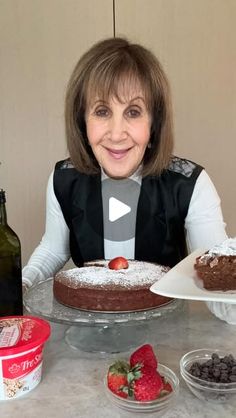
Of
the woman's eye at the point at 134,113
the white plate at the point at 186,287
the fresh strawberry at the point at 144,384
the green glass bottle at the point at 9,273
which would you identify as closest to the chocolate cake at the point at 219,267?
the white plate at the point at 186,287

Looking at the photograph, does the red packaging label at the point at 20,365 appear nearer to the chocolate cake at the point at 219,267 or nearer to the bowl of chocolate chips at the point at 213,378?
the bowl of chocolate chips at the point at 213,378

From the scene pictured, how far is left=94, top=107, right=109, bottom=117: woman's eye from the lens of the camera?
1.44 metres

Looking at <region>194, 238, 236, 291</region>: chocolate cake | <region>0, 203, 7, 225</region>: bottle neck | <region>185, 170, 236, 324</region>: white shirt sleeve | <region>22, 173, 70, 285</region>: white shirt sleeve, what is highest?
<region>0, 203, 7, 225</region>: bottle neck

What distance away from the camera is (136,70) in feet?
4.68

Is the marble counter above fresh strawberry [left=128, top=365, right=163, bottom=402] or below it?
below

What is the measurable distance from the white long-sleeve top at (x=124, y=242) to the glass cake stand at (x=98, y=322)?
26 cm

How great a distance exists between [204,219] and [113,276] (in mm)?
459

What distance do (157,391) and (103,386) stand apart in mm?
126

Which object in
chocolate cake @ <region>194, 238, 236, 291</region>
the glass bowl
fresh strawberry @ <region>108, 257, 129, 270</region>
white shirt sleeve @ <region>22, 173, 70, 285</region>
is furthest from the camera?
white shirt sleeve @ <region>22, 173, 70, 285</region>

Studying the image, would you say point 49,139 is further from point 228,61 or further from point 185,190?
point 185,190

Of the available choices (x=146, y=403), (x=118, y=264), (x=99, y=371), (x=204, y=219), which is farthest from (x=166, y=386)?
(x=204, y=219)

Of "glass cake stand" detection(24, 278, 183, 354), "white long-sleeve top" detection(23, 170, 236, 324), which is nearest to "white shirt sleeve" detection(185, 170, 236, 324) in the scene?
"white long-sleeve top" detection(23, 170, 236, 324)

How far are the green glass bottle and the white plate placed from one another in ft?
1.02
